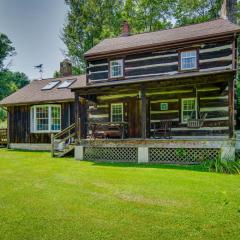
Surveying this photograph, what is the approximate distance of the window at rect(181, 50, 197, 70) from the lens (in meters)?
15.6

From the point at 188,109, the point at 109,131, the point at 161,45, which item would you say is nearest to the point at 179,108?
the point at 188,109

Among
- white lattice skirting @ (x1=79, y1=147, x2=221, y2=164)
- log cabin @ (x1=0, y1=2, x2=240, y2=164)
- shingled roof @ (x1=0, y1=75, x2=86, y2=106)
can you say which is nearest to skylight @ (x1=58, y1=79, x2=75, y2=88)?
shingled roof @ (x1=0, y1=75, x2=86, y2=106)

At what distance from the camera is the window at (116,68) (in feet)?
57.9

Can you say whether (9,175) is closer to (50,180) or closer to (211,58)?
(50,180)

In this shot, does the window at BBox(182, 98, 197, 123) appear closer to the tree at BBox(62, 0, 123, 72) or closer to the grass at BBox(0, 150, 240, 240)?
the grass at BBox(0, 150, 240, 240)

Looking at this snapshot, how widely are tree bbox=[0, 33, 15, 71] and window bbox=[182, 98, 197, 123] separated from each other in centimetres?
3264

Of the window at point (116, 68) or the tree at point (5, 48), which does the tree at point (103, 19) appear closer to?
the tree at point (5, 48)

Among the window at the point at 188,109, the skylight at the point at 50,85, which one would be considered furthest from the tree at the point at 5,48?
the window at the point at 188,109

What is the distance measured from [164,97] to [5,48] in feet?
105

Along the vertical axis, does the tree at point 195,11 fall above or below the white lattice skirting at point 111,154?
above

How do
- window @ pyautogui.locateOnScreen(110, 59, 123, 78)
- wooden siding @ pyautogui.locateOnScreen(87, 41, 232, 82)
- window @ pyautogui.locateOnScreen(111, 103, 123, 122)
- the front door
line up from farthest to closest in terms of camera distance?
1. window @ pyautogui.locateOnScreen(110, 59, 123, 78)
2. window @ pyautogui.locateOnScreen(111, 103, 123, 122)
3. the front door
4. wooden siding @ pyautogui.locateOnScreen(87, 41, 232, 82)

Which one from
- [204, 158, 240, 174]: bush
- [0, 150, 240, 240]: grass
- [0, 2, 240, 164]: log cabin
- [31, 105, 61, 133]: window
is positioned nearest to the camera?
[0, 150, 240, 240]: grass

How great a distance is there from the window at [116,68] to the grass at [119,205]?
27.9 feet

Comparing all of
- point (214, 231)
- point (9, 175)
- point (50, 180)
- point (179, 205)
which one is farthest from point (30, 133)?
point (214, 231)
